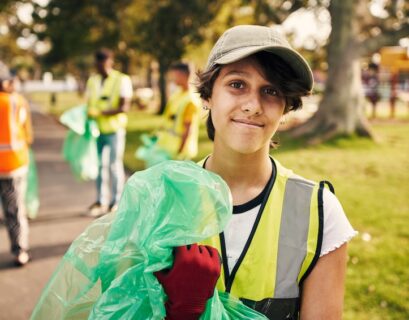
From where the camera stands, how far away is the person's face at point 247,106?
152 centimetres

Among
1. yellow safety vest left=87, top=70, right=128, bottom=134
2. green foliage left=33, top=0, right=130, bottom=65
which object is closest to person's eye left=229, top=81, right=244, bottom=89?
yellow safety vest left=87, top=70, right=128, bottom=134

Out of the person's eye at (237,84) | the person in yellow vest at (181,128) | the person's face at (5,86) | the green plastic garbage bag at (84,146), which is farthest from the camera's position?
the green plastic garbage bag at (84,146)

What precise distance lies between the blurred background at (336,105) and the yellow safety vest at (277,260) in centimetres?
57

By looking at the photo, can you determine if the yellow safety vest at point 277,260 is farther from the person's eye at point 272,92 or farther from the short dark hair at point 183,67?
the short dark hair at point 183,67

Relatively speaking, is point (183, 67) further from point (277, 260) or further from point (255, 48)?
point (277, 260)

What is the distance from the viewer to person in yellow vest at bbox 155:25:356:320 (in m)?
1.45

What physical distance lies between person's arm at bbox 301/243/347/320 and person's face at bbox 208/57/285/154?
446 mm

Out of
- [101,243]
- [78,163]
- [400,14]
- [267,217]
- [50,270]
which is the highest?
[400,14]

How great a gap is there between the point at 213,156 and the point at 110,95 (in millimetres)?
4631

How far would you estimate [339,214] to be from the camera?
1495 mm

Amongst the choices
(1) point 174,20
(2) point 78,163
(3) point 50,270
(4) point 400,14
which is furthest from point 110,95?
(1) point 174,20

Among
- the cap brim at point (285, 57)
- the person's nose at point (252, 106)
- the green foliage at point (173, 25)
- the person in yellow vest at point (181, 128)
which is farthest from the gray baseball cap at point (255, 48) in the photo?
the green foliage at point (173, 25)

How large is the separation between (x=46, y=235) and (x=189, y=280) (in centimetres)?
465

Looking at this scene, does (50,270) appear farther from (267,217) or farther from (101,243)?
(267,217)
